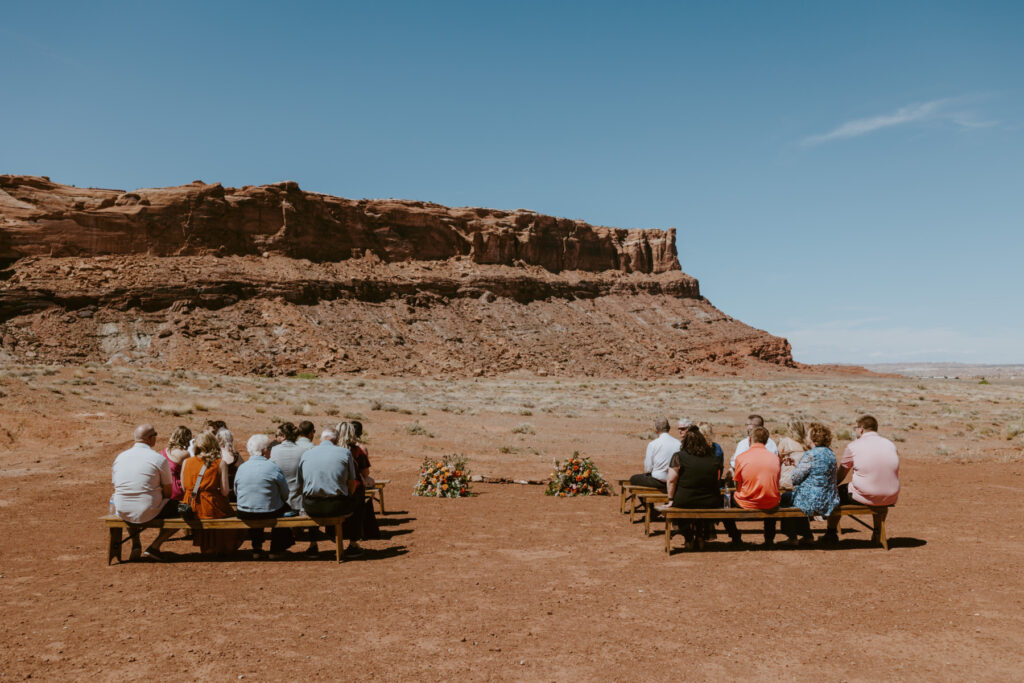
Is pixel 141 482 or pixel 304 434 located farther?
pixel 304 434

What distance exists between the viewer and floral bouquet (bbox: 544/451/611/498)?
40.0 ft

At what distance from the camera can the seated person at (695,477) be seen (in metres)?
7.81

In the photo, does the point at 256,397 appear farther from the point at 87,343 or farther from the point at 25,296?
the point at 25,296

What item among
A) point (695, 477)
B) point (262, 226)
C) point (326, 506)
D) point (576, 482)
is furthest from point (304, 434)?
point (262, 226)

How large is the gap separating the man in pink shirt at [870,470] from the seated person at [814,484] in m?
0.21

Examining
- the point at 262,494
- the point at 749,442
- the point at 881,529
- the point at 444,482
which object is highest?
the point at 749,442

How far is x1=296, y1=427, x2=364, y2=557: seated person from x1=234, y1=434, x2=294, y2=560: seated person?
253mm

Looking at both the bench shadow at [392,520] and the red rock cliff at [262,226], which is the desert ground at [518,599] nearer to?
the bench shadow at [392,520]

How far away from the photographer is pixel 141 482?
7332mm

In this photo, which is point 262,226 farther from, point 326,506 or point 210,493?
point 326,506

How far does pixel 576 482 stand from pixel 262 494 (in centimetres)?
624

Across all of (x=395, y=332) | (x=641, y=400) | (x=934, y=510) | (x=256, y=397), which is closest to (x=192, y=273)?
(x=395, y=332)

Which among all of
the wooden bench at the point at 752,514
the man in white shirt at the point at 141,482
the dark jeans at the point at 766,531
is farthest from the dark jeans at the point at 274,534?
the dark jeans at the point at 766,531

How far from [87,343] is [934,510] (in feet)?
195
